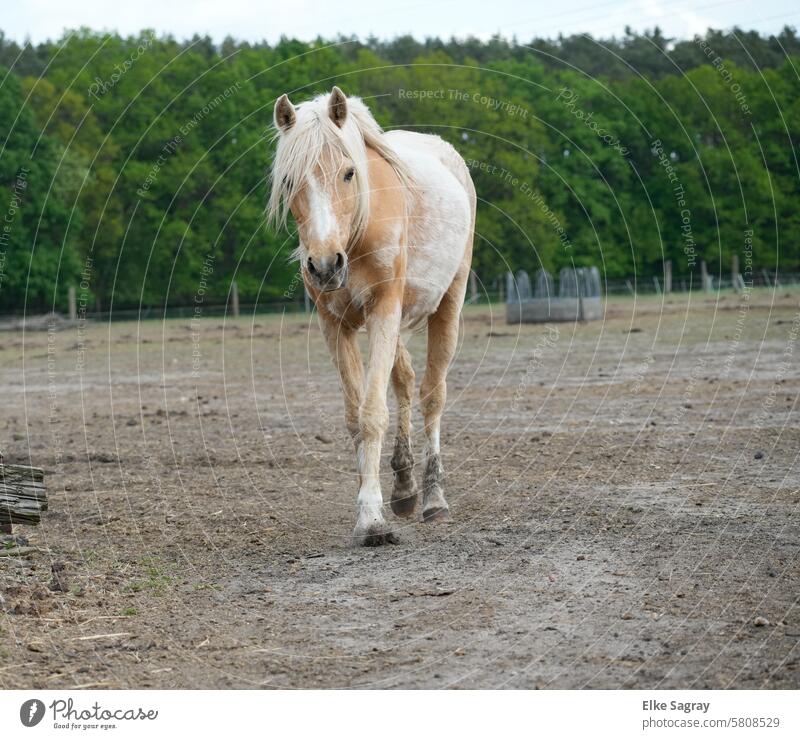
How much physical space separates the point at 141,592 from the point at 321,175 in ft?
8.94

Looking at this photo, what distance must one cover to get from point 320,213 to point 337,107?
34.6 inches

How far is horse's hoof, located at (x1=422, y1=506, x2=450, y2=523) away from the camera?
776 centimetres

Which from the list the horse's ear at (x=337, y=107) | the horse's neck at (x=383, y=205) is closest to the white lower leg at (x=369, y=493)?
the horse's neck at (x=383, y=205)

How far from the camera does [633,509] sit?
7699 mm

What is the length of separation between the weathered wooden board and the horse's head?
8.40 feet

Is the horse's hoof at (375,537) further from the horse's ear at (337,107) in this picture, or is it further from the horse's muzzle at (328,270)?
the horse's ear at (337,107)

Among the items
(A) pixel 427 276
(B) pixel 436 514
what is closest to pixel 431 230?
(A) pixel 427 276

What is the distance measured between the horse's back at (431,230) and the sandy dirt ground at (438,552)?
170 centimetres

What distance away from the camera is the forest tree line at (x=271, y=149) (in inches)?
1655

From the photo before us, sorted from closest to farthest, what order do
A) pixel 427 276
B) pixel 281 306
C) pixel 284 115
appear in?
pixel 284 115
pixel 427 276
pixel 281 306

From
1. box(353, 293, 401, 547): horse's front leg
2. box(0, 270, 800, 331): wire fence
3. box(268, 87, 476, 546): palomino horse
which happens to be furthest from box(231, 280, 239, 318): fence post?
box(353, 293, 401, 547): horse's front leg

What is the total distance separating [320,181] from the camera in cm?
650

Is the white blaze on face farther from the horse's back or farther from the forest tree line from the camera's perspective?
the forest tree line

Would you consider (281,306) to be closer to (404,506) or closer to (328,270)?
(404,506)
